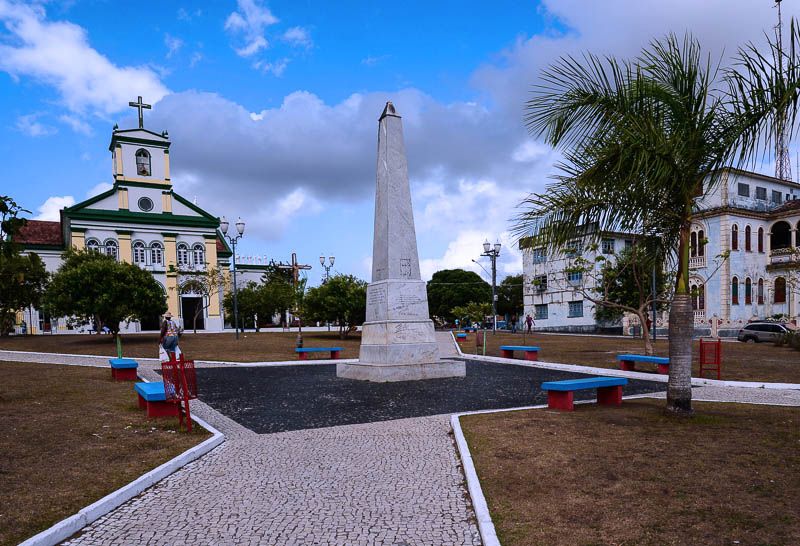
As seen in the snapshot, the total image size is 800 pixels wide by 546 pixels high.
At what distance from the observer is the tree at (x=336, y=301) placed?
33469mm

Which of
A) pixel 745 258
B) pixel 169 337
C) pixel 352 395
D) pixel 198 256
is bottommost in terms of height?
pixel 352 395

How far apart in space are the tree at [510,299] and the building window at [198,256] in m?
37.7

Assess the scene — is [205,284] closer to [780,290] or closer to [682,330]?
[682,330]

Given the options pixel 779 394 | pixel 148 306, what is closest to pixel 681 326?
pixel 779 394

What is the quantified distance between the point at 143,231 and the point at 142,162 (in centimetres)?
584

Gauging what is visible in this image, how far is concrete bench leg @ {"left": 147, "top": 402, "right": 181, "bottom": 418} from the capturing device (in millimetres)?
9008

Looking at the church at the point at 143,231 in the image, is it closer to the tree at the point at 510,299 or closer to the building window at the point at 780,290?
the tree at the point at 510,299

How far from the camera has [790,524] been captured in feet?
13.8

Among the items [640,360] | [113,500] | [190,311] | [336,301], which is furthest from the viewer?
[190,311]

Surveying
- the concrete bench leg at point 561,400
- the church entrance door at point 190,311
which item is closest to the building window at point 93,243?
the church entrance door at point 190,311

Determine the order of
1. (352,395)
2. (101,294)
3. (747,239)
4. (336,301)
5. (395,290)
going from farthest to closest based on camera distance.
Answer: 1. (747,239)
2. (336,301)
3. (101,294)
4. (395,290)
5. (352,395)

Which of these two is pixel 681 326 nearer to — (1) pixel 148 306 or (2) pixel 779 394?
(2) pixel 779 394

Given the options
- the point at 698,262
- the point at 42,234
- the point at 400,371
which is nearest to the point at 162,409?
the point at 400,371

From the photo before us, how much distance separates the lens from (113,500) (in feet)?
16.3
